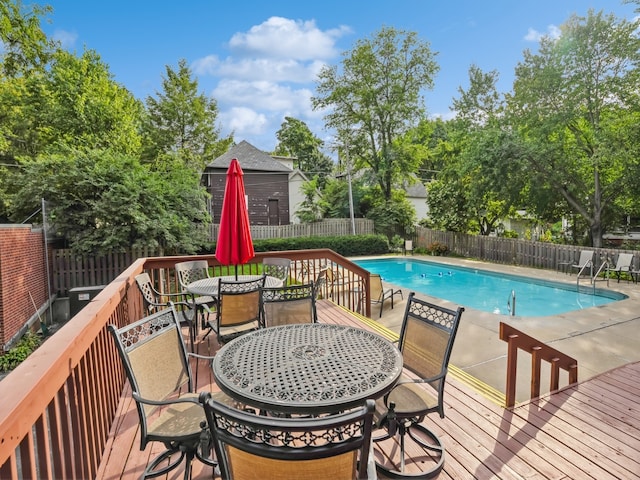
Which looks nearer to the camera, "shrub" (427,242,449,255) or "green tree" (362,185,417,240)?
"shrub" (427,242,449,255)

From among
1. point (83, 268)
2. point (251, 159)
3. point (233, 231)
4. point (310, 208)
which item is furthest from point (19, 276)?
point (251, 159)

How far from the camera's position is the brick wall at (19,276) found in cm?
666

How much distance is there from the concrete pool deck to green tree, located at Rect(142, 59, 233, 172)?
20.6 metres

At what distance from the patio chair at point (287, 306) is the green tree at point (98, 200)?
28.0 feet

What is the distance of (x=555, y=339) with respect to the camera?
5.04m

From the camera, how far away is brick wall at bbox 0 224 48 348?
6.66m

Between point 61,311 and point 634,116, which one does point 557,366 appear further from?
point 634,116

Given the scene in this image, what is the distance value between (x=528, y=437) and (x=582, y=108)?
1412 centimetres

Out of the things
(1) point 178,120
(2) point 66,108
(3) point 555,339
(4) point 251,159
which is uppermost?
(1) point 178,120

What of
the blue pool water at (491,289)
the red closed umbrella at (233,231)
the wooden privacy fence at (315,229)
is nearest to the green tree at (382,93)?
the wooden privacy fence at (315,229)

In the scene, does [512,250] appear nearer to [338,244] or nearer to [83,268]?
[338,244]

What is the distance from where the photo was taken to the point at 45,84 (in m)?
14.1

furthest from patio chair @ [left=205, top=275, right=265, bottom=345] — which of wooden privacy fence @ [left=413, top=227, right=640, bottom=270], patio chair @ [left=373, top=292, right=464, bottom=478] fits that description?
wooden privacy fence @ [left=413, top=227, right=640, bottom=270]

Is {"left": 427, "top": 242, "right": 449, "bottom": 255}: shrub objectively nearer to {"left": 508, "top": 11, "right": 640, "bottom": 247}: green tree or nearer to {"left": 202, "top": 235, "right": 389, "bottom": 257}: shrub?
{"left": 202, "top": 235, "right": 389, "bottom": 257}: shrub
